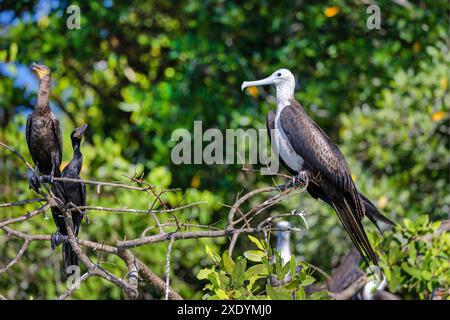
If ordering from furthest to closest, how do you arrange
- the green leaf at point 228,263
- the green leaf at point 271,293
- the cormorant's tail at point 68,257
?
the cormorant's tail at point 68,257 < the green leaf at point 228,263 < the green leaf at point 271,293

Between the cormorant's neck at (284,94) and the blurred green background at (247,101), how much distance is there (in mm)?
1676

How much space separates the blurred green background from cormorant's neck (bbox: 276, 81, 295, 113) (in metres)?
1.68

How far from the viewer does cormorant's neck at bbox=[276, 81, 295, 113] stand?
5.00m

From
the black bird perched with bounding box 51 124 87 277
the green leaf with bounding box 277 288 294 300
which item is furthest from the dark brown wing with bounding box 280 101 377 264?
the black bird perched with bounding box 51 124 87 277

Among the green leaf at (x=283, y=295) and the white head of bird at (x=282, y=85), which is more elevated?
the white head of bird at (x=282, y=85)

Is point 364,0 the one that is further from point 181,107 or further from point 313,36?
point 181,107

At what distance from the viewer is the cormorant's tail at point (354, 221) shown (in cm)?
427

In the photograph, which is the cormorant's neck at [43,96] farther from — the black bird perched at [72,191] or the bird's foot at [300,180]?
the bird's foot at [300,180]

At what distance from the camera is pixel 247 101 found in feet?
23.4

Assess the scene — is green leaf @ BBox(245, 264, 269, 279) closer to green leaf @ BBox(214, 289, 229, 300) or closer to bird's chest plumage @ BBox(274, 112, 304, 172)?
green leaf @ BBox(214, 289, 229, 300)

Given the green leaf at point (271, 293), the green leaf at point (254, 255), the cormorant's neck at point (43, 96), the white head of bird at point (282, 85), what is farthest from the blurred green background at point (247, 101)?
the green leaf at point (271, 293)

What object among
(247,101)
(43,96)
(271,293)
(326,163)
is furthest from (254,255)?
(247,101)
